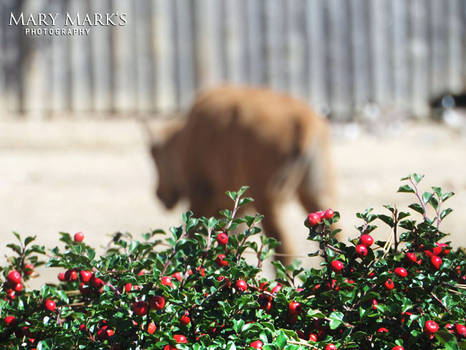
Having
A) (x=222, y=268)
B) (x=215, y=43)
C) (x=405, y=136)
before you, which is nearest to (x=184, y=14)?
(x=215, y=43)

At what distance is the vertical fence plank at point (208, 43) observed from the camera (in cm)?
1047

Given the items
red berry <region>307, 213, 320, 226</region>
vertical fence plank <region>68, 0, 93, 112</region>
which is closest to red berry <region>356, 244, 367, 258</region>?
red berry <region>307, 213, 320, 226</region>

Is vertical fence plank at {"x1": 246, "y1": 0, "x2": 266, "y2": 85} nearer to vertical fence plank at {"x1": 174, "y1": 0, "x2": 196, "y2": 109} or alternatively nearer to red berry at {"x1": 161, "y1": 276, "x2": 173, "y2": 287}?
vertical fence plank at {"x1": 174, "y1": 0, "x2": 196, "y2": 109}

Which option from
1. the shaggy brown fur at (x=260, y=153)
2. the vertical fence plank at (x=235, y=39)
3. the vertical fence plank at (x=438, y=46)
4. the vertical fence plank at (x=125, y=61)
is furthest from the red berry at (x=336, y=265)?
the vertical fence plank at (x=438, y=46)

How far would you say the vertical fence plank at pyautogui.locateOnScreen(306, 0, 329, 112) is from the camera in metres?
10.6

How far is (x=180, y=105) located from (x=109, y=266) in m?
9.26

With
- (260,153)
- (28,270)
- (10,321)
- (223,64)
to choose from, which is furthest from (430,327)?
(223,64)

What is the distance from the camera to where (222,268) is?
1.60 meters

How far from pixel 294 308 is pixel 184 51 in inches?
369

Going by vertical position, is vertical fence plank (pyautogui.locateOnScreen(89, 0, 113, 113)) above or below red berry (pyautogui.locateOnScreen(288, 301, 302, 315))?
above

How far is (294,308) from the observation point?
57.8 inches

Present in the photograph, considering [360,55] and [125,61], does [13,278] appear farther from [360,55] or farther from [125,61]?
[360,55]

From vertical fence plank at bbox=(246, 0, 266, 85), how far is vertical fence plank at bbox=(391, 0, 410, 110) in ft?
6.57

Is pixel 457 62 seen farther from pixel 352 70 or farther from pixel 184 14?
pixel 184 14
